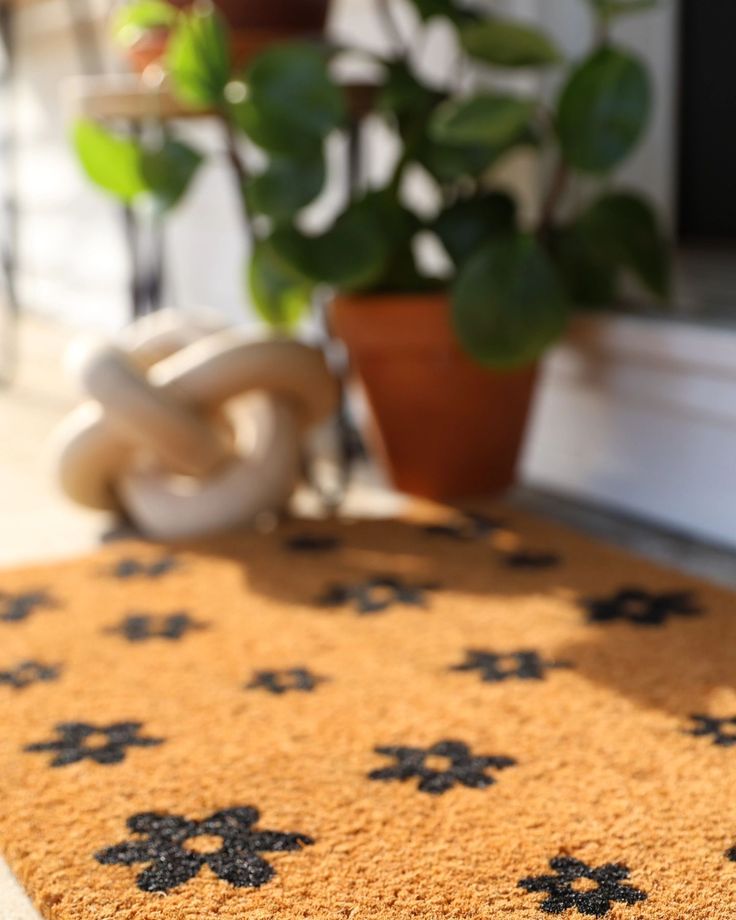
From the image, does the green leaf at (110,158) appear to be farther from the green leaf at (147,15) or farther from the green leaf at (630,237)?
the green leaf at (630,237)

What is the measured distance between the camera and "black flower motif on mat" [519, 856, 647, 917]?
782mm

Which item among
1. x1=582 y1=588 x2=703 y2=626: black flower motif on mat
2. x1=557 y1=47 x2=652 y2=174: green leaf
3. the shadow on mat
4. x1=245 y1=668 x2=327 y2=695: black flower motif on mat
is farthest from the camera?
x1=557 y1=47 x2=652 y2=174: green leaf

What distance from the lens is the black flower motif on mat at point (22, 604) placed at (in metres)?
1.38

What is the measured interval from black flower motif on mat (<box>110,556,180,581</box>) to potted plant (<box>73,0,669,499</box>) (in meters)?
0.37

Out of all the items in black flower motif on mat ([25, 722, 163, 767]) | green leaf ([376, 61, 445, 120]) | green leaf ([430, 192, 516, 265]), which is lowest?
black flower motif on mat ([25, 722, 163, 767])

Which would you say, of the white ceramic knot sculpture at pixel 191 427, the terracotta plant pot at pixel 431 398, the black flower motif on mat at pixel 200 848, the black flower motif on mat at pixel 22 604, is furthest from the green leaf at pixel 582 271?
the black flower motif on mat at pixel 200 848

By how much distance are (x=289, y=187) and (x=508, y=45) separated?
0.97 feet

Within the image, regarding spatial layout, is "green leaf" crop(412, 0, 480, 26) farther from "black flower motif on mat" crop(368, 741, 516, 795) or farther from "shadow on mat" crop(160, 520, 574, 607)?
"black flower motif on mat" crop(368, 741, 516, 795)

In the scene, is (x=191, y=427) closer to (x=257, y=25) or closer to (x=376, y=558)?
(x=376, y=558)

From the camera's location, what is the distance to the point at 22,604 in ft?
4.64

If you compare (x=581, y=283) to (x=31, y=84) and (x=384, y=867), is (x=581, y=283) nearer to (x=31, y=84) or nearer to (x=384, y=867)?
(x=384, y=867)

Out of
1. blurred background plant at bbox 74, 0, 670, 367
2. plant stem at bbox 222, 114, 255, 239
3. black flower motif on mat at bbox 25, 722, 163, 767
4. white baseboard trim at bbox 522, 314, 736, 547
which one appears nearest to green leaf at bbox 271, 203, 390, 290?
blurred background plant at bbox 74, 0, 670, 367

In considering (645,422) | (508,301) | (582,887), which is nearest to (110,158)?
(508,301)

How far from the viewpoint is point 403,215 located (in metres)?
1.69
